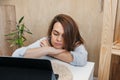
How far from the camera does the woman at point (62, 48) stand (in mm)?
A: 1306

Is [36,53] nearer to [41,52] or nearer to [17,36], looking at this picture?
[41,52]

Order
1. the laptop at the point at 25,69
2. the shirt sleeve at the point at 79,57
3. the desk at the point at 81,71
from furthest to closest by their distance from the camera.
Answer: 1. the shirt sleeve at the point at 79,57
2. the desk at the point at 81,71
3. the laptop at the point at 25,69

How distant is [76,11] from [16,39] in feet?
2.15

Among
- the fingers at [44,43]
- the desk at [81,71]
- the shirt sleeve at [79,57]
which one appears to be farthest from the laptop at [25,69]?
the fingers at [44,43]

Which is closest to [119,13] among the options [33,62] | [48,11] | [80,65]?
[80,65]

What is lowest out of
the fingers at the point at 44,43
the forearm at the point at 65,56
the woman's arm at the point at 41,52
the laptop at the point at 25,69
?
the forearm at the point at 65,56

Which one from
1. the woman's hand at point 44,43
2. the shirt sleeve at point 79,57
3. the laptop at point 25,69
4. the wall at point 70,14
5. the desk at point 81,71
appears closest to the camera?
the laptop at point 25,69

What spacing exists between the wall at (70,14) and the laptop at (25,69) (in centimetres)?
124

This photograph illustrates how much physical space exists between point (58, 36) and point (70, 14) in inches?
21.3

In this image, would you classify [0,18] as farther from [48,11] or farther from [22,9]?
[48,11]

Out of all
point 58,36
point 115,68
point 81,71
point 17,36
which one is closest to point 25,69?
point 81,71

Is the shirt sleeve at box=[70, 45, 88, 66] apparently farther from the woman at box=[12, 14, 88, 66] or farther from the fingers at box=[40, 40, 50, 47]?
the fingers at box=[40, 40, 50, 47]

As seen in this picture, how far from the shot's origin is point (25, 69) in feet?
1.93

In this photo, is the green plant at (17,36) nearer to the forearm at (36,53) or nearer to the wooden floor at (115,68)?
the forearm at (36,53)
